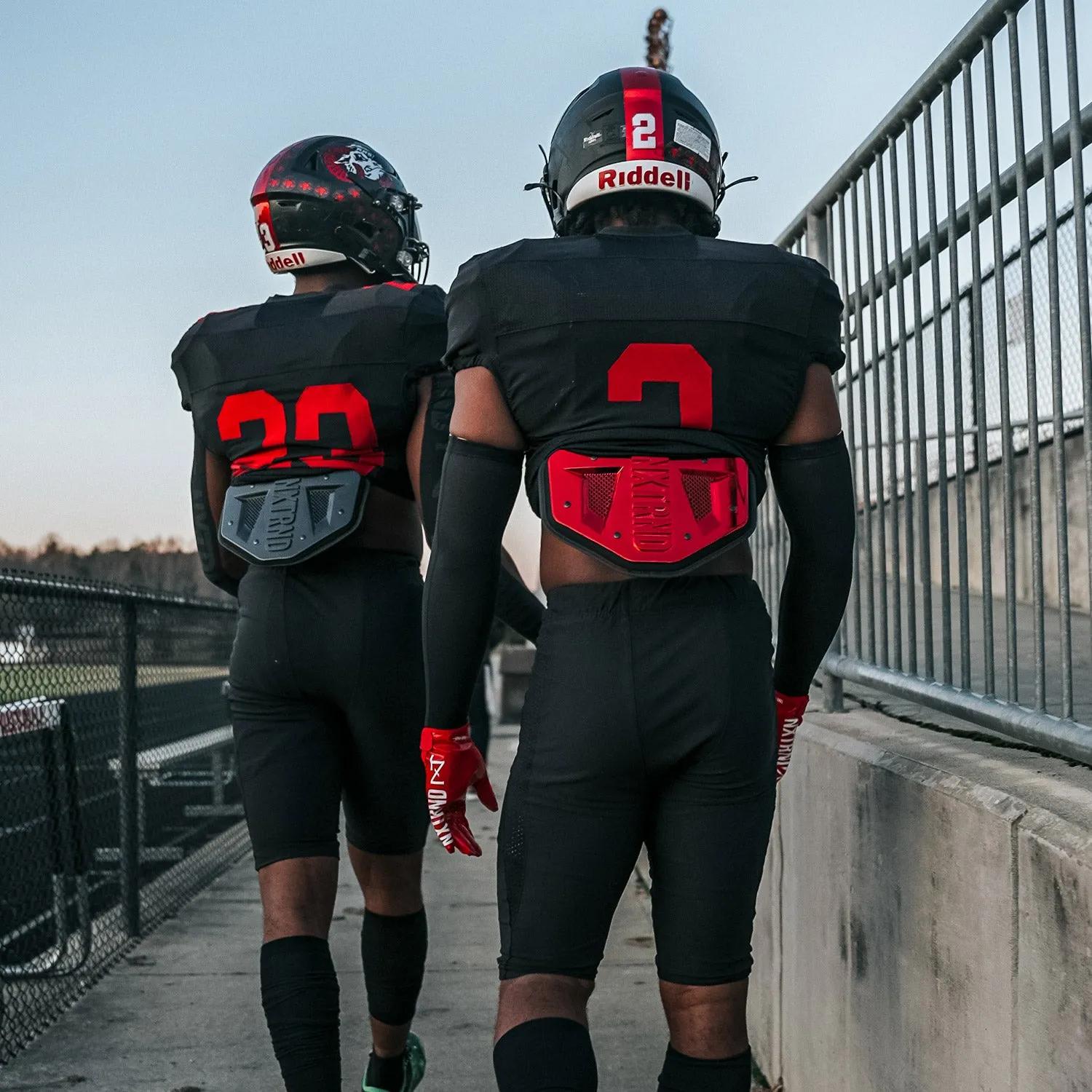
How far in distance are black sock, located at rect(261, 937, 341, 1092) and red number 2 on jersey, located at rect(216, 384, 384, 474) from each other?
1.06 metres

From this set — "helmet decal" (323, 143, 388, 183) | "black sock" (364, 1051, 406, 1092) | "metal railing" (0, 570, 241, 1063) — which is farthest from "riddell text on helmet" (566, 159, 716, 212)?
"metal railing" (0, 570, 241, 1063)

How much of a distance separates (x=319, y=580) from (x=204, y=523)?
42 centimetres

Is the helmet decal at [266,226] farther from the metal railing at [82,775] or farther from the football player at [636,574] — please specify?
the metal railing at [82,775]

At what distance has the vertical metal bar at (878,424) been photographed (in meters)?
3.18

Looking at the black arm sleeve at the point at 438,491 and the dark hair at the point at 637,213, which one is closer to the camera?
the dark hair at the point at 637,213

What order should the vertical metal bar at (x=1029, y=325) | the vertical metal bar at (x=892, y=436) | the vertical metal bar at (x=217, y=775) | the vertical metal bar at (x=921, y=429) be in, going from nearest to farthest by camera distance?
the vertical metal bar at (x=1029, y=325) → the vertical metal bar at (x=921, y=429) → the vertical metal bar at (x=892, y=436) → the vertical metal bar at (x=217, y=775)

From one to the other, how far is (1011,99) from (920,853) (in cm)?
132

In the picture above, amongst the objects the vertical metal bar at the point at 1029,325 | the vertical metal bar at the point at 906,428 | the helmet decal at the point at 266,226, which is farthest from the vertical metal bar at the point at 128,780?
the vertical metal bar at the point at 1029,325

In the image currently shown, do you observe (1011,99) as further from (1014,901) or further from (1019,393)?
(1014,901)

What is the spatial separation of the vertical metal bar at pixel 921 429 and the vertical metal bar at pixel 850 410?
1.53ft

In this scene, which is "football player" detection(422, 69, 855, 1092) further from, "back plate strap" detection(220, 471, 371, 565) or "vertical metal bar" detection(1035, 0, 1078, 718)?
"back plate strap" detection(220, 471, 371, 565)

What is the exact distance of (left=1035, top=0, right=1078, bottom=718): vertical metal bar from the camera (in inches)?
83.9

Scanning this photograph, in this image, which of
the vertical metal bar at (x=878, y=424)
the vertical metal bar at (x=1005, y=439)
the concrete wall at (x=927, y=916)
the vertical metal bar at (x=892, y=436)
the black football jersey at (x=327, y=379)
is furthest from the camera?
the vertical metal bar at (x=878, y=424)

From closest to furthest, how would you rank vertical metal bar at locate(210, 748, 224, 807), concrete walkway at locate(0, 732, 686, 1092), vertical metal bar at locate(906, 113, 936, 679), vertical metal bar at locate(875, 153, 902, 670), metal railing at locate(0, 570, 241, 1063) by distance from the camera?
vertical metal bar at locate(906, 113, 936, 679) → vertical metal bar at locate(875, 153, 902, 670) → concrete walkway at locate(0, 732, 686, 1092) → metal railing at locate(0, 570, 241, 1063) → vertical metal bar at locate(210, 748, 224, 807)
